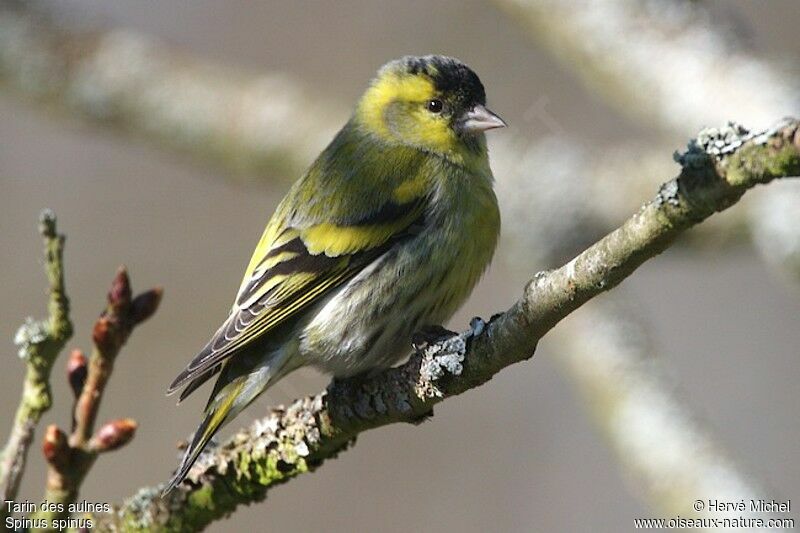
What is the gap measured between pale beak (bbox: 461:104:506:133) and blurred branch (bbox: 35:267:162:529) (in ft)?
5.38

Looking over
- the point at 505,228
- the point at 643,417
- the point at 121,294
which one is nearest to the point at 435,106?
the point at 505,228

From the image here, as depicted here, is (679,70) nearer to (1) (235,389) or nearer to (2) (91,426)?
(1) (235,389)

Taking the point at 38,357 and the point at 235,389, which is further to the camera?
the point at 235,389

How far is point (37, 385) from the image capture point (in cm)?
261

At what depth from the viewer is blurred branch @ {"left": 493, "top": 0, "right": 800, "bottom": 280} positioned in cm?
383

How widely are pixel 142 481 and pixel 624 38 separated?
3663 millimetres

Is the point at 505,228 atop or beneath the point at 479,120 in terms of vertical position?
atop

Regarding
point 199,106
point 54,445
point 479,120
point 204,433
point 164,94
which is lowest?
point 54,445

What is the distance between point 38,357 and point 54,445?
210mm

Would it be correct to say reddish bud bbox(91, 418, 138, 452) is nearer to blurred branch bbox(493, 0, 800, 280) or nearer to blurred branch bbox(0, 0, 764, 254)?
blurred branch bbox(493, 0, 800, 280)

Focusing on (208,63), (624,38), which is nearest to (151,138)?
(208,63)

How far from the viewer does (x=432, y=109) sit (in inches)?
161

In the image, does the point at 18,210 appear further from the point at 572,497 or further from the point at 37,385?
the point at 37,385

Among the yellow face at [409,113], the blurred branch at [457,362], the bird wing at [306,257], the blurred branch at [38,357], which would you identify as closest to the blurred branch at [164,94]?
the yellow face at [409,113]
